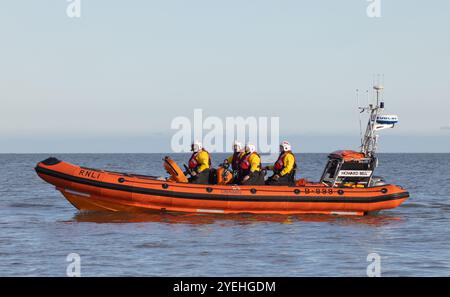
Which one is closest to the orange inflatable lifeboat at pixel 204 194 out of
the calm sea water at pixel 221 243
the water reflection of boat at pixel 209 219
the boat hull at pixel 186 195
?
the boat hull at pixel 186 195

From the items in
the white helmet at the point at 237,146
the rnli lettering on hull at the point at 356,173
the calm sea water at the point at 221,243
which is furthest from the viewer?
the rnli lettering on hull at the point at 356,173

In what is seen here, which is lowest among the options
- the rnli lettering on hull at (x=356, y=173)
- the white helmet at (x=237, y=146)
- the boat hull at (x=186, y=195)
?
the boat hull at (x=186, y=195)

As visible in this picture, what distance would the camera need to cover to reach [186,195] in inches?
667

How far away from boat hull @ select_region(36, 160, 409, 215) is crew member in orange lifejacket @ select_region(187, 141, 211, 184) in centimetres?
47

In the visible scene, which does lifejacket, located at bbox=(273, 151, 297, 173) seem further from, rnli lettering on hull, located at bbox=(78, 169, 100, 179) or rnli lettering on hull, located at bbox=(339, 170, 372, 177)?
rnli lettering on hull, located at bbox=(78, 169, 100, 179)

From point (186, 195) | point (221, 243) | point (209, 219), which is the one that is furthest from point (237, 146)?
point (221, 243)

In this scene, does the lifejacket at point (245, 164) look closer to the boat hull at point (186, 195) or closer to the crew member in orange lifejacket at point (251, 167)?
the crew member in orange lifejacket at point (251, 167)

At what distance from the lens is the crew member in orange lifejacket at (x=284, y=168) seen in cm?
1725

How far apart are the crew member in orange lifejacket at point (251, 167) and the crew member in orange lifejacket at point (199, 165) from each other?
809 millimetres

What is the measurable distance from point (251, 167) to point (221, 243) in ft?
12.0

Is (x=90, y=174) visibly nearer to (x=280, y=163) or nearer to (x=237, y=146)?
(x=237, y=146)

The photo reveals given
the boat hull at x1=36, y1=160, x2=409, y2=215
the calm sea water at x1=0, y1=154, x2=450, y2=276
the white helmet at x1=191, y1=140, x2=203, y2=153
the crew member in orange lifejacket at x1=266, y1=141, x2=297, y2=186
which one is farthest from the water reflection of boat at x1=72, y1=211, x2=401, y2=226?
the white helmet at x1=191, y1=140, x2=203, y2=153

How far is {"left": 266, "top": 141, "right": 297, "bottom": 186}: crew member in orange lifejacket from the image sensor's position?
17250 millimetres
